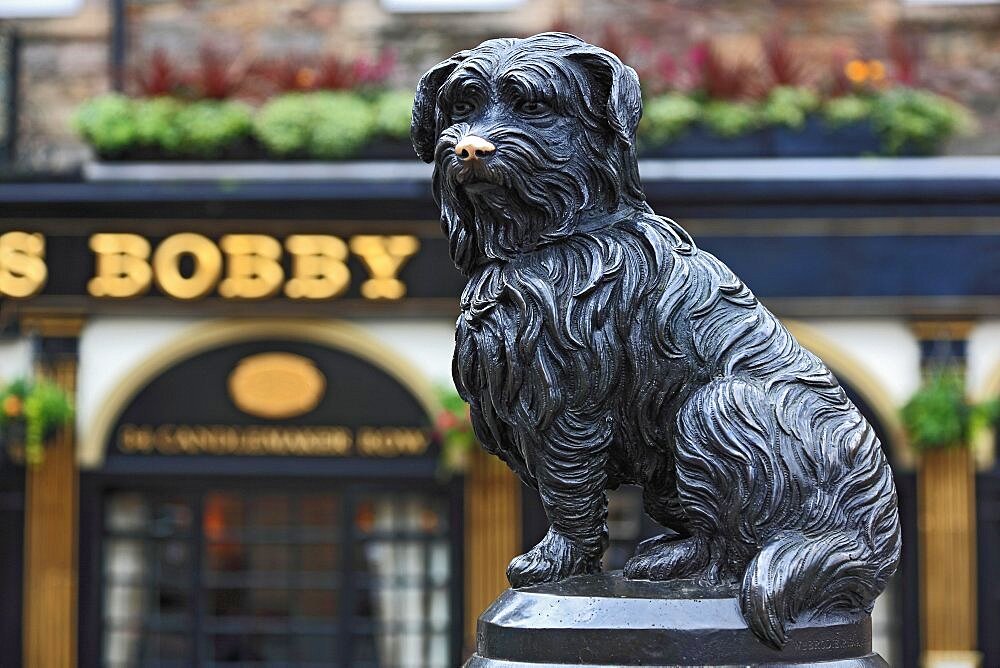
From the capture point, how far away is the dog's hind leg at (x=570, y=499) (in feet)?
12.0

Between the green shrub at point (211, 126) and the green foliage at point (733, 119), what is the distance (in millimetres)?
3002

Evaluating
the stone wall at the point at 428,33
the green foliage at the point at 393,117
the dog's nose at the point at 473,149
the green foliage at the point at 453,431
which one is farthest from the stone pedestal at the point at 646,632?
the stone wall at the point at 428,33

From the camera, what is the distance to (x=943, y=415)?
35.1 feet

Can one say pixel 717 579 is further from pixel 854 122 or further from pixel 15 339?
pixel 15 339

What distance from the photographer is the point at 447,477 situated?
1120 cm

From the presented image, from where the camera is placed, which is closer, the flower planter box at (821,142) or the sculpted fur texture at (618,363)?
the sculpted fur texture at (618,363)

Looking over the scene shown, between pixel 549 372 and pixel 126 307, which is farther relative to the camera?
pixel 126 307

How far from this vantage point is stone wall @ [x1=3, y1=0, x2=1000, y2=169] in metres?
11.8

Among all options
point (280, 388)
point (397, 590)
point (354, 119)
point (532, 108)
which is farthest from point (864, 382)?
point (532, 108)

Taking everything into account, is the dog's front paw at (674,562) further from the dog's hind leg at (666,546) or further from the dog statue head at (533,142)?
the dog statue head at (533,142)

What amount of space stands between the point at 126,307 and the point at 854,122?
16.0ft

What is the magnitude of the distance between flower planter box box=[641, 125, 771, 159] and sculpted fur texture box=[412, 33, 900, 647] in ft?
24.1

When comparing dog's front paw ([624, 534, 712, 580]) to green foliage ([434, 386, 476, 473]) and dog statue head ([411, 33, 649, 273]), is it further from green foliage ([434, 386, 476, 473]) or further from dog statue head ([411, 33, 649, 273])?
green foliage ([434, 386, 476, 473])

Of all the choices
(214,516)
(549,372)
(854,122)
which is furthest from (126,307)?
(549,372)
